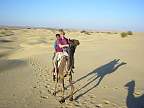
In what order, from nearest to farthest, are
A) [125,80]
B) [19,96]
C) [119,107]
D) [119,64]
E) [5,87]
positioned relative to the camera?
[119,107] → [19,96] → [5,87] → [125,80] → [119,64]

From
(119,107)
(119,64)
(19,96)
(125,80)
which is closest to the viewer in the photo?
(119,107)

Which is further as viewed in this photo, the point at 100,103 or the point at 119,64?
the point at 119,64

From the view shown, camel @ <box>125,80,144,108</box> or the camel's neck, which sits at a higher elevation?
camel @ <box>125,80,144,108</box>

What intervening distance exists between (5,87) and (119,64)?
894cm

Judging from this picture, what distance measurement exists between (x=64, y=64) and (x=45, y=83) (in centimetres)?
358

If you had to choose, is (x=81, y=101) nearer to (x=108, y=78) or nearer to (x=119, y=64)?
(x=108, y=78)

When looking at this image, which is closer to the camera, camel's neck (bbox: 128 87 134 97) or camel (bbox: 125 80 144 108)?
camel (bbox: 125 80 144 108)

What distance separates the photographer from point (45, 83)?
464 inches

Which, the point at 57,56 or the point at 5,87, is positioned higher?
the point at 57,56

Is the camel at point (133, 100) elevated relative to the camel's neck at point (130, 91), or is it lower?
elevated

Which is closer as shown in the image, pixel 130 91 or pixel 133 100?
pixel 133 100

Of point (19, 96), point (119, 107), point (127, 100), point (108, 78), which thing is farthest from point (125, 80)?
point (19, 96)

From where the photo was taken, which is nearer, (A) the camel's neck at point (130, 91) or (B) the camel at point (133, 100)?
(B) the camel at point (133, 100)

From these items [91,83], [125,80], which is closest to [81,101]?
[91,83]
